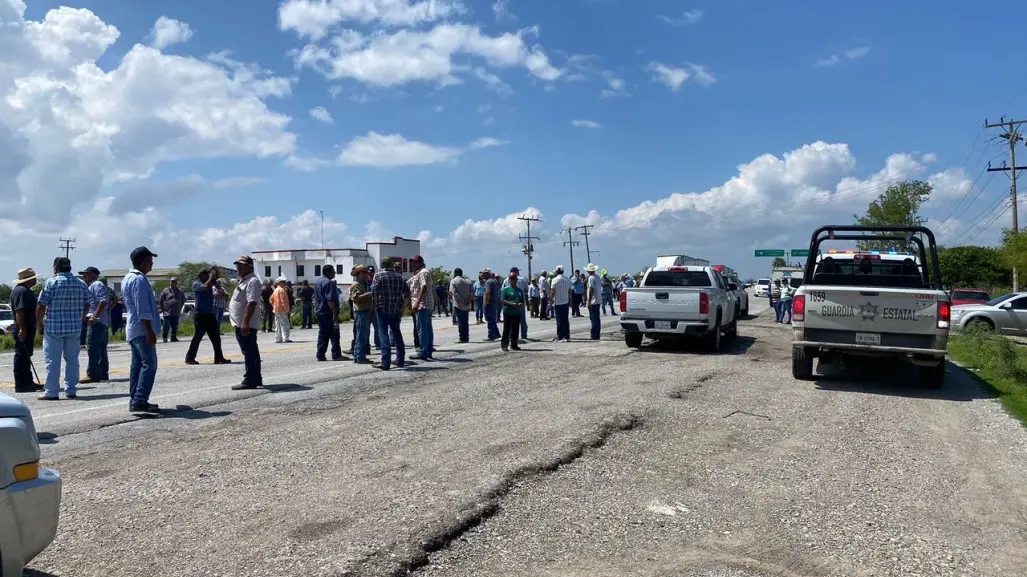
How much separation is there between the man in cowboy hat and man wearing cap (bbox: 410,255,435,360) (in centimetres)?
579

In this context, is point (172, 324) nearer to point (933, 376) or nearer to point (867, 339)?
point (867, 339)

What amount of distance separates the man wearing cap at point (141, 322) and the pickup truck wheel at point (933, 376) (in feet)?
33.2

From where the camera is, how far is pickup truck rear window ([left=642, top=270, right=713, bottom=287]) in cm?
1642

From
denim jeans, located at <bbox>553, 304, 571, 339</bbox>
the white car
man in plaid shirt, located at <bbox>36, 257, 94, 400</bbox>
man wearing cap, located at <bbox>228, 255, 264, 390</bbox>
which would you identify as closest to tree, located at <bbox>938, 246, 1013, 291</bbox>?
denim jeans, located at <bbox>553, 304, 571, 339</bbox>

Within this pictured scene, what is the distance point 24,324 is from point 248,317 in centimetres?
321

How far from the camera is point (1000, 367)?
1173cm

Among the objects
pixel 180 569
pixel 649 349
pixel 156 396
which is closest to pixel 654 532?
pixel 180 569

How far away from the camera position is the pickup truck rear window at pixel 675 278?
1642 cm

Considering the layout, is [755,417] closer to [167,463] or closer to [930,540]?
[930,540]

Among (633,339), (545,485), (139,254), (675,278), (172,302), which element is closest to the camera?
(545,485)

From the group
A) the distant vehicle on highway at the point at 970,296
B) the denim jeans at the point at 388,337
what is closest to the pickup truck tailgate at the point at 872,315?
the denim jeans at the point at 388,337

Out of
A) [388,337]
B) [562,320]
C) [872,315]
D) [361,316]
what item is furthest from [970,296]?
[388,337]

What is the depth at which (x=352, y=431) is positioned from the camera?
718 centimetres

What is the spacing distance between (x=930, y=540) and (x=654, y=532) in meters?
1.66
